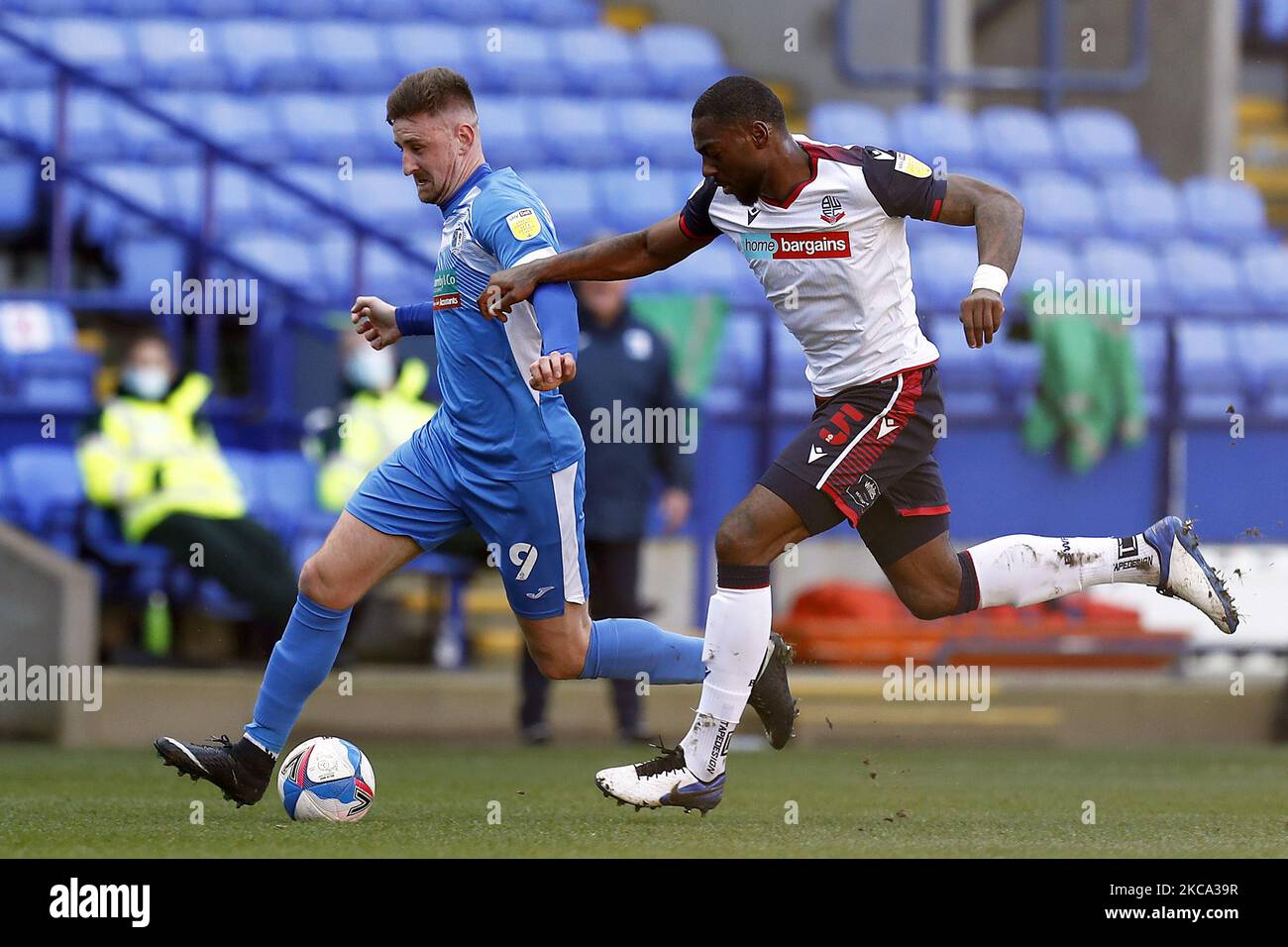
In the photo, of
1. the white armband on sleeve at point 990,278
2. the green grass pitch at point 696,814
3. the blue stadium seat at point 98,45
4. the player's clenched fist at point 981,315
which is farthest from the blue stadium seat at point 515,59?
the player's clenched fist at point 981,315

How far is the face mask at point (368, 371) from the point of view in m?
9.39

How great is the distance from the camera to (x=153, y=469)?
909cm

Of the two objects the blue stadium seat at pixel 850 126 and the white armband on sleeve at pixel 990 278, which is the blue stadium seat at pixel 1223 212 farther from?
the white armband on sleeve at pixel 990 278

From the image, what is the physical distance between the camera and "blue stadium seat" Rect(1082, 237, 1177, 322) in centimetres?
1278

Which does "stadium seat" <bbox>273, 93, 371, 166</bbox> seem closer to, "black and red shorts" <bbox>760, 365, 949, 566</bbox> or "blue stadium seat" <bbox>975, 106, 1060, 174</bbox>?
"blue stadium seat" <bbox>975, 106, 1060, 174</bbox>

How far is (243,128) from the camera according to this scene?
42.6ft

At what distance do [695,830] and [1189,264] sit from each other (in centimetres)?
922

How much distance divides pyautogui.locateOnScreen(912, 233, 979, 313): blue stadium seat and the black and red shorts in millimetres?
6814

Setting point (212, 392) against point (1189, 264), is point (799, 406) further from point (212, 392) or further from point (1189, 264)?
point (1189, 264)

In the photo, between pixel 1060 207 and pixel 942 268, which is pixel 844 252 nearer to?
pixel 942 268

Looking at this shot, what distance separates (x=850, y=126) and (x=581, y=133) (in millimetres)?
1903

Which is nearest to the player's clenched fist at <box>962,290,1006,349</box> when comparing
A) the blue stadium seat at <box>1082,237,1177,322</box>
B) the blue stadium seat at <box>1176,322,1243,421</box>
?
the blue stadium seat at <box>1176,322,1243,421</box>

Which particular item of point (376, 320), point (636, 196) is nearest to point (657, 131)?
point (636, 196)
